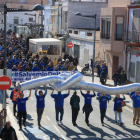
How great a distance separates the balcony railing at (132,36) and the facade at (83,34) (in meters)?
5.67

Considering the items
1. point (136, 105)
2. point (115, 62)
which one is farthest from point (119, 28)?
point (136, 105)

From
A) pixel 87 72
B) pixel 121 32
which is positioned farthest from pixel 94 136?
pixel 87 72

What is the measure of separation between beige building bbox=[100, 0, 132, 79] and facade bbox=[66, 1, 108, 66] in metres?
3.48

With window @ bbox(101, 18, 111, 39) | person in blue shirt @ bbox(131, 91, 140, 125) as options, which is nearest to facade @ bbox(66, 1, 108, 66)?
window @ bbox(101, 18, 111, 39)

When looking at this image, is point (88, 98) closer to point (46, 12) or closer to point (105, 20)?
point (105, 20)

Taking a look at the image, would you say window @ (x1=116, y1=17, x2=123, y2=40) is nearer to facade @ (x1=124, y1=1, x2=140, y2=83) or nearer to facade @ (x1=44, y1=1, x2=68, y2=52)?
facade @ (x1=124, y1=1, x2=140, y2=83)

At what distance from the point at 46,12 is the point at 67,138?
4553 centimetres

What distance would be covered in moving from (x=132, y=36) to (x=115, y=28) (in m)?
2.07

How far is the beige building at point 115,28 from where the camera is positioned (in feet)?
85.9

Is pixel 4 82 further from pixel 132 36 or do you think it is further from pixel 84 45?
pixel 84 45

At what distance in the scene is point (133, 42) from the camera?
80.3 ft

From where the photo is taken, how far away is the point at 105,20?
27.9 m

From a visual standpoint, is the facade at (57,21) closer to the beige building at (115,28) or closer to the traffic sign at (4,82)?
the beige building at (115,28)

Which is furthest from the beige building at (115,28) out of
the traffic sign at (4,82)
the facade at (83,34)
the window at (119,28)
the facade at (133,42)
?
the traffic sign at (4,82)
